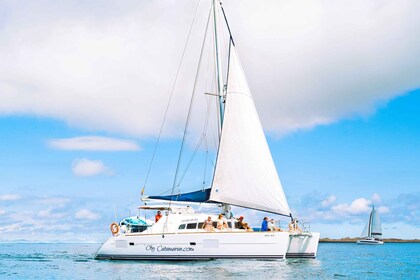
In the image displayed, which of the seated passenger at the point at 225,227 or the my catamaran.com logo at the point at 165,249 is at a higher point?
Result: the seated passenger at the point at 225,227

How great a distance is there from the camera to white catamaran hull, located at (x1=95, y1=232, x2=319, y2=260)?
99.5 ft

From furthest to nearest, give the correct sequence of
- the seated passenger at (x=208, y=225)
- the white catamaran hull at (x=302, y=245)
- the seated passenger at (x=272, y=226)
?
the white catamaran hull at (x=302, y=245)
the seated passenger at (x=272, y=226)
the seated passenger at (x=208, y=225)

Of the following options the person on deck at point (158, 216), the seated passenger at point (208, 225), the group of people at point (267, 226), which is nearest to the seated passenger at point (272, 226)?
the group of people at point (267, 226)

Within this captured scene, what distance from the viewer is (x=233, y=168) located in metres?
33.4

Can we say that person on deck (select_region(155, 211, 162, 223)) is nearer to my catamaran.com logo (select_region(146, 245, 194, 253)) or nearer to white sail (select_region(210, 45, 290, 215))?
my catamaran.com logo (select_region(146, 245, 194, 253))

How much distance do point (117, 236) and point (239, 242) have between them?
8.51 m

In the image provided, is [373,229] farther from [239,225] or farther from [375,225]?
[239,225]

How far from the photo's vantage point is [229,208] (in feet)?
112

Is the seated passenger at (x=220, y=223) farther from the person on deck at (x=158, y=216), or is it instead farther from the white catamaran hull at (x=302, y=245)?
the white catamaran hull at (x=302, y=245)

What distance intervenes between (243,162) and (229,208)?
122 inches

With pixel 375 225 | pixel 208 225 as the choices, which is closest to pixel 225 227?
pixel 208 225

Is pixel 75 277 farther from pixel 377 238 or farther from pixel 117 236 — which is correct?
pixel 377 238

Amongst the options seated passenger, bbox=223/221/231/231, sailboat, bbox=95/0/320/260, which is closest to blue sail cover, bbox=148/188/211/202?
sailboat, bbox=95/0/320/260

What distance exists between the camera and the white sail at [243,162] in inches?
1300
